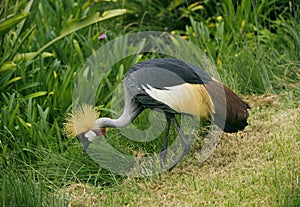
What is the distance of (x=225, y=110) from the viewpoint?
16.6 feet

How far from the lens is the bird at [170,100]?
16.1 feet

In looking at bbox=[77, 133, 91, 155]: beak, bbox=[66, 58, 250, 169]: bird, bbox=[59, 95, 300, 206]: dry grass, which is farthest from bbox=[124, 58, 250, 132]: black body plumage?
bbox=[77, 133, 91, 155]: beak

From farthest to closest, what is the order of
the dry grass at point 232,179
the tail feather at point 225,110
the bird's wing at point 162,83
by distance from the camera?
the tail feather at point 225,110 < the bird's wing at point 162,83 < the dry grass at point 232,179

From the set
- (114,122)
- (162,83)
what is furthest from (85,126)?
(162,83)

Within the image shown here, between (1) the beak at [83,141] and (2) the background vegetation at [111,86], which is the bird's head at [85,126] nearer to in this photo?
(1) the beak at [83,141]

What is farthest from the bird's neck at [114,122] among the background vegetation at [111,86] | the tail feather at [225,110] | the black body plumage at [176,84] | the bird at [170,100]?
the tail feather at [225,110]

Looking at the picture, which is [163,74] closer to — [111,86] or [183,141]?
[183,141]

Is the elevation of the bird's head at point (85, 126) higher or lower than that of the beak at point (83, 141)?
higher

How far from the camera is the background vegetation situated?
4.73 meters

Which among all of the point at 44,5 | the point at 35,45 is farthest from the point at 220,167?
the point at 44,5

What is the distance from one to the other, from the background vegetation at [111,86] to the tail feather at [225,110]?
303mm

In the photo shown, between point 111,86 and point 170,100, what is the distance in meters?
1.70

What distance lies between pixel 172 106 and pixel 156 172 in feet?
1.91

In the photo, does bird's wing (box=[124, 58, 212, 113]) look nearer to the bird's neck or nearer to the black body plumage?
the black body plumage
